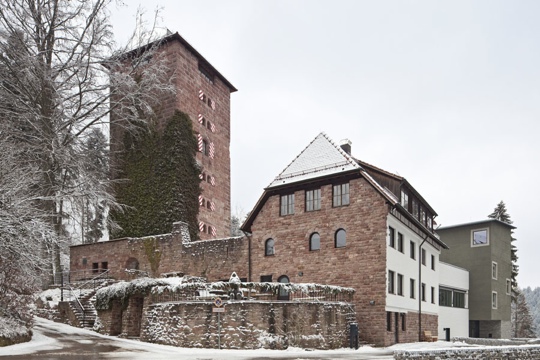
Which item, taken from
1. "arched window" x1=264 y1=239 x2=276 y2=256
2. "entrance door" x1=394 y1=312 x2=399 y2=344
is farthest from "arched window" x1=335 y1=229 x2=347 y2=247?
"entrance door" x1=394 y1=312 x2=399 y2=344

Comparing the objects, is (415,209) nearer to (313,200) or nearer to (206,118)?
(313,200)

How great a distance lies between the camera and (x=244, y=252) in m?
29.4

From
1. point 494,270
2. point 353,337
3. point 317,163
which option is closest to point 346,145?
point 317,163

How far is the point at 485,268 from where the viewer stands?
40469mm

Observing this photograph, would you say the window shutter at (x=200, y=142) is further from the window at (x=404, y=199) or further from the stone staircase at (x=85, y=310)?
the window at (x=404, y=199)

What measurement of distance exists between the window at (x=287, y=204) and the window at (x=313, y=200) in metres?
0.99

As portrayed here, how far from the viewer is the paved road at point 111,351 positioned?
634 inches

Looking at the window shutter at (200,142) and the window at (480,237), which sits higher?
the window shutter at (200,142)

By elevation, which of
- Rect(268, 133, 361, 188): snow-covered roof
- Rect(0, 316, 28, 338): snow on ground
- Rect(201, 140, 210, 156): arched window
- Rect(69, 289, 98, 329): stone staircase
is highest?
Rect(201, 140, 210, 156): arched window

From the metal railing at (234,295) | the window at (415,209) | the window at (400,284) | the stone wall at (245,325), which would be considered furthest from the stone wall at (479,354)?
the window at (415,209)

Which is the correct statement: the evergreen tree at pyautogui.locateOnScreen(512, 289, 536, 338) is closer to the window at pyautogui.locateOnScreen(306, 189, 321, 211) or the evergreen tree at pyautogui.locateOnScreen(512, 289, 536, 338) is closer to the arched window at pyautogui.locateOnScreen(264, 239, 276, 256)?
the arched window at pyautogui.locateOnScreen(264, 239, 276, 256)

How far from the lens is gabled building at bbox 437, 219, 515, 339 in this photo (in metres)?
40.3

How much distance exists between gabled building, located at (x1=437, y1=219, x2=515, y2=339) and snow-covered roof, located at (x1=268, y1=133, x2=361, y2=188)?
19383 millimetres

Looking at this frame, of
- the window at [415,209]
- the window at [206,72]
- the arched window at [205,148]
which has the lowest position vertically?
the window at [415,209]
